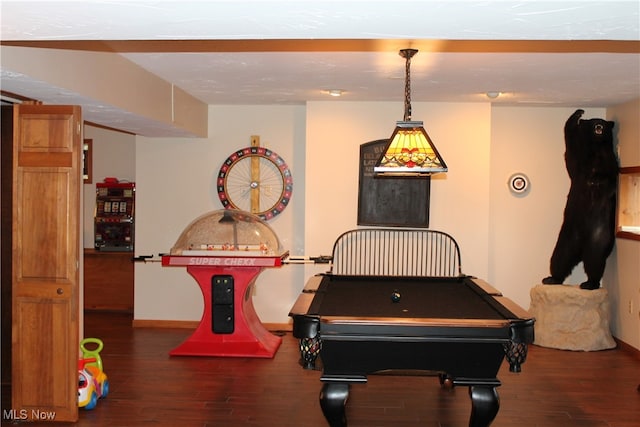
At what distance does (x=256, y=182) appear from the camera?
25.7ft

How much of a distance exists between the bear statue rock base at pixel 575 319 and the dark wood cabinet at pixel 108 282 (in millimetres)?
4898

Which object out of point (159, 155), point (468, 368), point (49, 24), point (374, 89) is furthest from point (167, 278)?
point (49, 24)

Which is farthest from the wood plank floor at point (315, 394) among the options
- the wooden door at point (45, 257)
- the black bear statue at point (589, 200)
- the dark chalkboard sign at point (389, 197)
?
the dark chalkboard sign at point (389, 197)

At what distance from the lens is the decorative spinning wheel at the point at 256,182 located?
7.82m

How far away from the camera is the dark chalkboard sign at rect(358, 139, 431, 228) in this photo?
7363 millimetres

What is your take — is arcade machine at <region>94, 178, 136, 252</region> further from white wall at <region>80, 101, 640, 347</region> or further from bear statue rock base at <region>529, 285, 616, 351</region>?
bear statue rock base at <region>529, 285, 616, 351</region>

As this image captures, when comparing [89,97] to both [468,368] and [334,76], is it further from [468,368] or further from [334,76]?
[468,368]

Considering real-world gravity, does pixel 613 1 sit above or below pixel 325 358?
above

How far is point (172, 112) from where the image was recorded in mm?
6574

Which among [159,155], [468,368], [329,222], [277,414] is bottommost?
[277,414]

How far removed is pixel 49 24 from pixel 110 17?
1.02 ft

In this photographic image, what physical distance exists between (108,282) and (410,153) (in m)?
5.32

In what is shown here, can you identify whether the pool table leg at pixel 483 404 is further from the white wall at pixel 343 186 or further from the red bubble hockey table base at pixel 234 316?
the white wall at pixel 343 186

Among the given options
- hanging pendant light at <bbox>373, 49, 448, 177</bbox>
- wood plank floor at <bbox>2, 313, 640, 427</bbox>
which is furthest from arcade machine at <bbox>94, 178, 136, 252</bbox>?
hanging pendant light at <bbox>373, 49, 448, 177</bbox>
